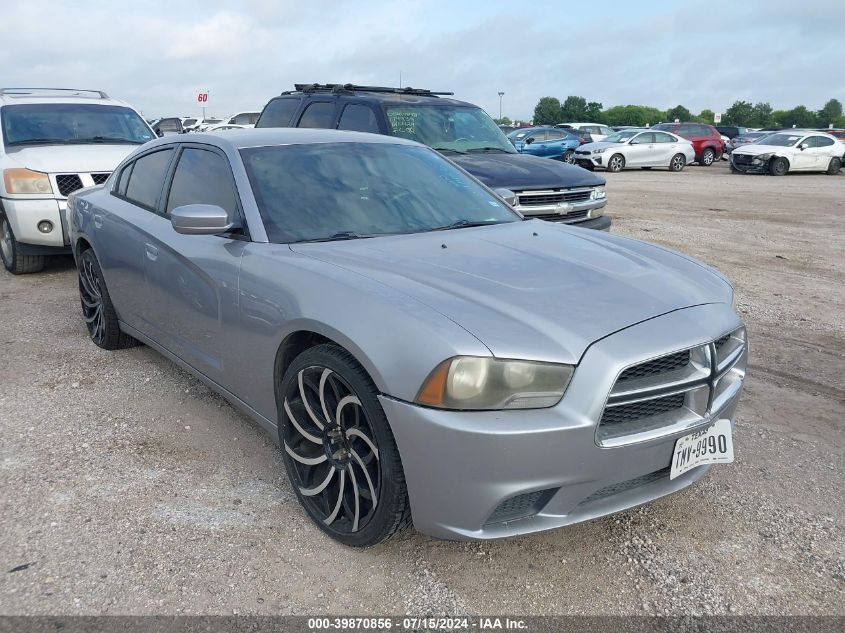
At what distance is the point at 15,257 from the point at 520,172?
17.2 ft

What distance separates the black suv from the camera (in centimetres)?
780

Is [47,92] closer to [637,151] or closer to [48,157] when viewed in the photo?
[48,157]

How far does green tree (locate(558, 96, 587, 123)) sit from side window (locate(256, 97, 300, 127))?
10083 cm

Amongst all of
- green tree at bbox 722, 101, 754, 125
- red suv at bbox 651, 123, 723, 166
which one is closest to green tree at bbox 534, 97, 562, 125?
green tree at bbox 722, 101, 754, 125

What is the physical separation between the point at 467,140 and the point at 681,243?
3.39 metres

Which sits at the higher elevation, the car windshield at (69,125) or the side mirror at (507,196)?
the car windshield at (69,125)

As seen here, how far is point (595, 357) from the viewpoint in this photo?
7.91 ft

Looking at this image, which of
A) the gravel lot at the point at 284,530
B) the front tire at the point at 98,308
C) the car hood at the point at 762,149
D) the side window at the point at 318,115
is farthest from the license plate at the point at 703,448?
the car hood at the point at 762,149

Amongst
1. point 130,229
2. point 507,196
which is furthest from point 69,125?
point 507,196

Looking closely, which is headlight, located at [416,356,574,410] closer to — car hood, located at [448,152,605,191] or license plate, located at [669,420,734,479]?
license plate, located at [669,420,734,479]

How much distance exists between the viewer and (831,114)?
104938 millimetres

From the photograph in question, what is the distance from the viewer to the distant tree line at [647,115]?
99.0 m

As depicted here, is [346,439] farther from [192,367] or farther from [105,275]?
[105,275]

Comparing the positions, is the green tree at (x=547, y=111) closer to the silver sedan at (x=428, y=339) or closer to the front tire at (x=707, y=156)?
the front tire at (x=707, y=156)
